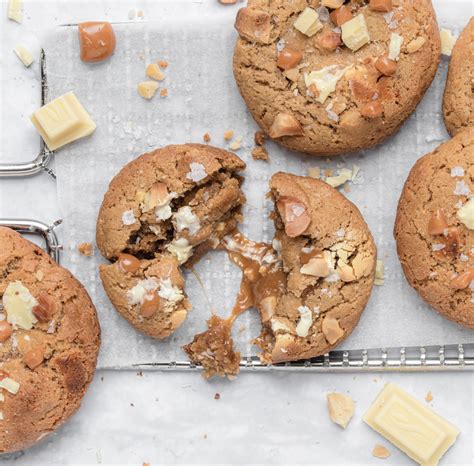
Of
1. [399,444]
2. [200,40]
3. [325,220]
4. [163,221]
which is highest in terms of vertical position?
[200,40]

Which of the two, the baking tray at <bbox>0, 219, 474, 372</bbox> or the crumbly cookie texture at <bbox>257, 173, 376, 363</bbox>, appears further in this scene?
the baking tray at <bbox>0, 219, 474, 372</bbox>

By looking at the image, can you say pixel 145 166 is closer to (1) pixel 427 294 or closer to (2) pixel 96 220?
(2) pixel 96 220

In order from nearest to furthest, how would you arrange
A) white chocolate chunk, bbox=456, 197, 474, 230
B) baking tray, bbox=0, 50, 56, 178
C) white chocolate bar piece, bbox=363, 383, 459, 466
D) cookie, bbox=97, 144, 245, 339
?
white chocolate chunk, bbox=456, 197, 474, 230 → cookie, bbox=97, 144, 245, 339 → white chocolate bar piece, bbox=363, 383, 459, 466 → baking tray, bbox=0, 50, 56, 178

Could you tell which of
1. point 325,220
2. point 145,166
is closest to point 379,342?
point 325,220

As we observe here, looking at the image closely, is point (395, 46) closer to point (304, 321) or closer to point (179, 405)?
point (304, 321)

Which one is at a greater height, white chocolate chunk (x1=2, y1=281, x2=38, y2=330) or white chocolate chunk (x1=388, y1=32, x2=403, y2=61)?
white chocolate chunk (x1=388, y1=32, x2=403, y2=61)

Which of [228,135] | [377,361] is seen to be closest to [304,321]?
[377,361]

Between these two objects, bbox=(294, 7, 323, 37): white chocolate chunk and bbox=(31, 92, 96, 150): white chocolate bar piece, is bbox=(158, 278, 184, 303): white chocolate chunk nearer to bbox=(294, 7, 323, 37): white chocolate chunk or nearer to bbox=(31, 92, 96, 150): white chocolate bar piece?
bbox=(31, 92, 96, 150): white chocolate bar piece

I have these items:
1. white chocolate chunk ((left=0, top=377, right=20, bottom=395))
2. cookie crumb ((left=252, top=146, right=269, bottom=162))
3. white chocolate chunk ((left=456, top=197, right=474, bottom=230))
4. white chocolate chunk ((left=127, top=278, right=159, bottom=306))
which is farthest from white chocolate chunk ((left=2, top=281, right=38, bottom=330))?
white chocolate chunk ((left=456, top=197, right=474, bottom=230))
